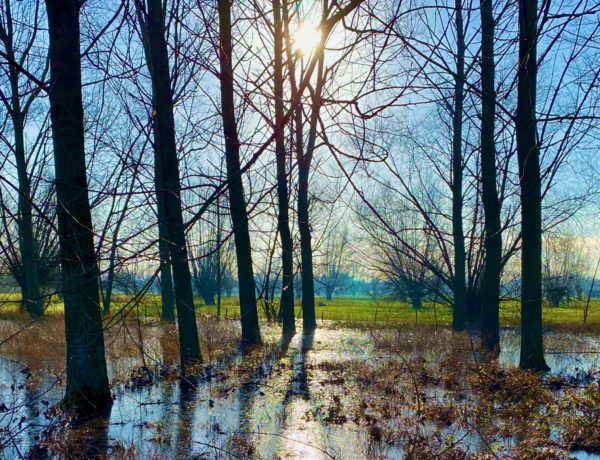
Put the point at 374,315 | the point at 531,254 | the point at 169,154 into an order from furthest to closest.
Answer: the point at 374,315 < the point at 531,254 < the point at 169,154

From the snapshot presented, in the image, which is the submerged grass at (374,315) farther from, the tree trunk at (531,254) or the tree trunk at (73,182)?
the tree trunk at (531,254)

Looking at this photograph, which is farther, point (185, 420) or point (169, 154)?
point (169, 154)

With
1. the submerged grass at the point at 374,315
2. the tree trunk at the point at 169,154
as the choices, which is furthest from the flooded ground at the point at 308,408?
the submerged grass at the point at 374,315

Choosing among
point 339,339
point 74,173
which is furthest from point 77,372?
point 339,339

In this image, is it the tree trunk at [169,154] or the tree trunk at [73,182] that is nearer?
the tree trunk at [73,182]

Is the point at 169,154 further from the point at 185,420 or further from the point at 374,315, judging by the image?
the point at 374,315

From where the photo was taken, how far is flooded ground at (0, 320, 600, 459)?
556 cm

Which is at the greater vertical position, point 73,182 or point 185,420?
point 73,182

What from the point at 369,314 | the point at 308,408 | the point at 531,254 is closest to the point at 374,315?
the point at 369,314

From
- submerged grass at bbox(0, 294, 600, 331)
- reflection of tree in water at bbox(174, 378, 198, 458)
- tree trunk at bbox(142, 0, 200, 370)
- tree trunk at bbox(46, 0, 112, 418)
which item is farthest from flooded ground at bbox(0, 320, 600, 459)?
submerged grass at bbox(0, 294, 600, 331)

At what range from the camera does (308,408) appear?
7.32 meters

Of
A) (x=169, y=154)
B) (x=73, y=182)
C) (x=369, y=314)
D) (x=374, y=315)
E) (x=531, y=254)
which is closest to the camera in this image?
(x=73, y=182)

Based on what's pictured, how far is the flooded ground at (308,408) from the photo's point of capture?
5.56 m

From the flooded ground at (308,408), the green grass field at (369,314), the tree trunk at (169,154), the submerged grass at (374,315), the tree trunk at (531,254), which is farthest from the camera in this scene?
the green grass field at (369,314)
